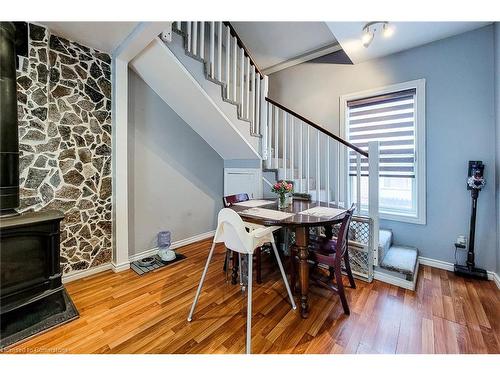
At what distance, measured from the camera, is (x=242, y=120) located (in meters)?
2.92

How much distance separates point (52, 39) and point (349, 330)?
3527 mm

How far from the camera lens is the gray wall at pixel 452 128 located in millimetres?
2301

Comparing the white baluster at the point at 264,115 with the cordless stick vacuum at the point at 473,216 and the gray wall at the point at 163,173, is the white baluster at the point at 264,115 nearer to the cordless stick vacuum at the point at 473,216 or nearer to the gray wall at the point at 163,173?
the gray wall at the point at 163,173

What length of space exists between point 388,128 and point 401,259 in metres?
1.67

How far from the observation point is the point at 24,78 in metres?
1.87

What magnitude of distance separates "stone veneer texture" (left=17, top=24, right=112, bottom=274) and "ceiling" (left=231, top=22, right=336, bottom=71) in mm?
1929

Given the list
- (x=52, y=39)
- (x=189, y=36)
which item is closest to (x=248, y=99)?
(x=189, y=36)

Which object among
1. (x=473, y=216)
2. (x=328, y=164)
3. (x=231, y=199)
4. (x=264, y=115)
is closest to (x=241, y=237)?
(x=231, y=199)

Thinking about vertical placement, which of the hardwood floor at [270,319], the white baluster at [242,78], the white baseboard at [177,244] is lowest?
the hardwood floor at [270,319]

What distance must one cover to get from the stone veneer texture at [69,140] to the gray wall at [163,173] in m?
0.30

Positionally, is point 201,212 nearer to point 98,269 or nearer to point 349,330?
point 98,269

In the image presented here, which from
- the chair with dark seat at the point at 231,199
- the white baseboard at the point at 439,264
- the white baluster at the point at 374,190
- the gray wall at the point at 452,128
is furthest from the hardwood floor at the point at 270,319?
the chair with dark seat at the point at 231,199

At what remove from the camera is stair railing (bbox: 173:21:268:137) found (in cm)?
255
